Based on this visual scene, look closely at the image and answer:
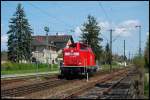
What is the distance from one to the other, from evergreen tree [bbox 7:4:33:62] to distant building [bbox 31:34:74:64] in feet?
39.4

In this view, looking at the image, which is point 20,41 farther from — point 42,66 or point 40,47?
point 40,47

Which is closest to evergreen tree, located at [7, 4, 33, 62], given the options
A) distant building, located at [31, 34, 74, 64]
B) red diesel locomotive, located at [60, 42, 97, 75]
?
distant building, located at [31, 34, 74, 64]

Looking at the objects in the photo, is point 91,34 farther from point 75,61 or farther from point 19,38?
point 75,61

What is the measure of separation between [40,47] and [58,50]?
14.1m

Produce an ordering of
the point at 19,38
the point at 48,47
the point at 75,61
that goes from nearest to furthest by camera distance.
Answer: the point at 75,61 → the point at 19,38 → the point at 48,47

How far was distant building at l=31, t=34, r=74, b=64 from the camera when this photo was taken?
120 meters

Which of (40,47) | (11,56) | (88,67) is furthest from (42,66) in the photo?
(88,67)

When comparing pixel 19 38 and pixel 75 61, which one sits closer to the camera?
pixel 75 61

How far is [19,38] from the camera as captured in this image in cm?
9975

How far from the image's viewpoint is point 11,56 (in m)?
97.1

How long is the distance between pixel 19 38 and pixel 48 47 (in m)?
16.3

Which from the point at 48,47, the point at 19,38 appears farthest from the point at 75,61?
the point at 48,47

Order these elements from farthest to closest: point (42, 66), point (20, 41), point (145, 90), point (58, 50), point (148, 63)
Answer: point (58, 50) < point (20, 41) < point (42, 66) < point (145, 90) < point (148, 63)

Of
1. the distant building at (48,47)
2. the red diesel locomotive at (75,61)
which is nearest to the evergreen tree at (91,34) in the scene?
the distant building at (48,47)
